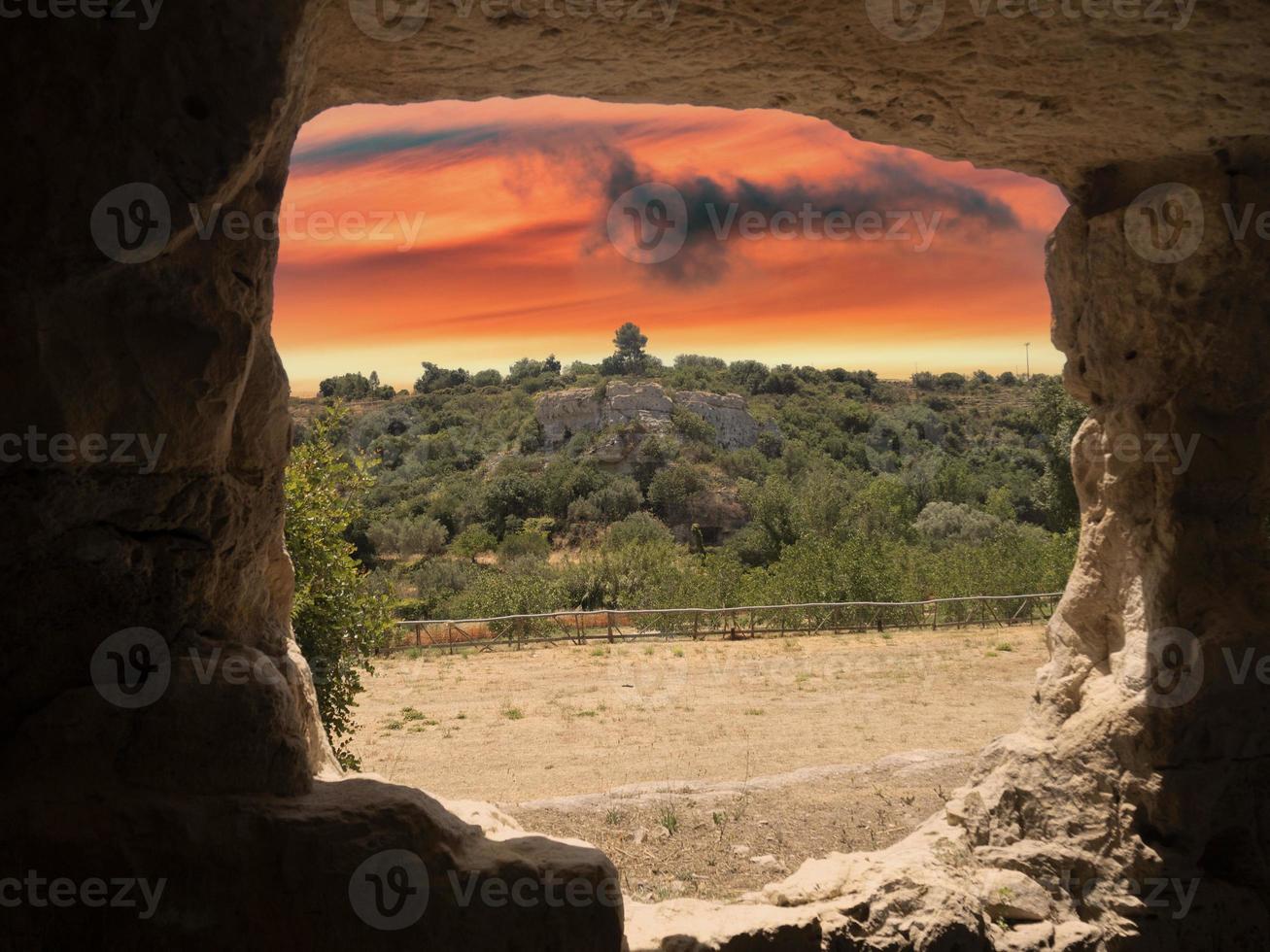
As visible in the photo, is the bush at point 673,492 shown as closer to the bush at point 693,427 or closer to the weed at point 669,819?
the bush at point 693,427

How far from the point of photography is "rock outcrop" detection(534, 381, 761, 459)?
2256 inches

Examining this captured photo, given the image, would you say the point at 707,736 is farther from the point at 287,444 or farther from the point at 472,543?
the point at 472,543

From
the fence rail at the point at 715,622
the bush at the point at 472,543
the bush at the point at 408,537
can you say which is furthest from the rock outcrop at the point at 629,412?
the fence rail at the point at 715,622

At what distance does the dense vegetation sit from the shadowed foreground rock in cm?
540

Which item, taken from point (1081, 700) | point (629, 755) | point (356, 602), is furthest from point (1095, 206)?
point (629, 755)

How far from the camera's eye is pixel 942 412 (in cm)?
6625

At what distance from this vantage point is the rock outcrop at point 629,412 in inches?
2256

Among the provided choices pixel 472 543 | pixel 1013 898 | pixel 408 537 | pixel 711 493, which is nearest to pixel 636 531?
pixel 472 543

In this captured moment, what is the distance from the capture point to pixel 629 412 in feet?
191

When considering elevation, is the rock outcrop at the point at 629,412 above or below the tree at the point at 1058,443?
above

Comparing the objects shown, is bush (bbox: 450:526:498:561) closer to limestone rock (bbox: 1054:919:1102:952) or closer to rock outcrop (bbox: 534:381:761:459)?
rock outcrop (bbox: 534:381:761:459)

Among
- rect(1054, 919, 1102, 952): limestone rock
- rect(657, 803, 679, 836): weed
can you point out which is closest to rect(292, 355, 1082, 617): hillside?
rect(657, 803, 679, 836): weed

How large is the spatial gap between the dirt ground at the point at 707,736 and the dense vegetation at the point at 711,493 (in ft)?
8.35

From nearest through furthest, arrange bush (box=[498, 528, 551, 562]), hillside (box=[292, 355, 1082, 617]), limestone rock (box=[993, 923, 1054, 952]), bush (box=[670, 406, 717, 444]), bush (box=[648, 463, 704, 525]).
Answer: limestone rock (box=[993, 923, 1054, 952]) → hillside (box=[292, 355, 1082, 617]) → bush (box=[498, 528, 551, 562]) → bush (box=[648, 463, 704, 525]) → bush (box=[670, 406, 717, 444])
